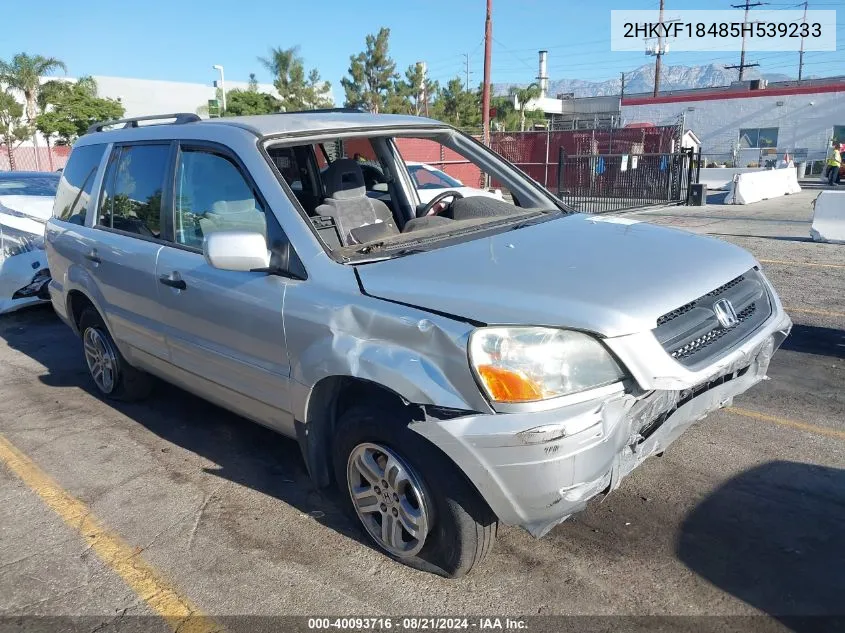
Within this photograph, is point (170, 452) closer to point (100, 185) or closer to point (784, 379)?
point (100, 185)

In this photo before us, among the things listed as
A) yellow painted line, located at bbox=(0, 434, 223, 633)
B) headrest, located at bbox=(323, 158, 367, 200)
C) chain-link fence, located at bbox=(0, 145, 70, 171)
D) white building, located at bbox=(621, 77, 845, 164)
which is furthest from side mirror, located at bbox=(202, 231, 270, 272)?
white building, located at bbox=(621, 77, 845, 164)

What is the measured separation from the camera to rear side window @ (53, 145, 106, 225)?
4.92 meters

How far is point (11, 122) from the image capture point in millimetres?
36094

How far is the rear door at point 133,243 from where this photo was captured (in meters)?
4.10

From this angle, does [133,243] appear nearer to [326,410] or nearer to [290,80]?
[326,410]

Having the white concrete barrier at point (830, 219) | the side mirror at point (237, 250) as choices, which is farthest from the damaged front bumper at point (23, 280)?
the white concrete barrier at point (830, 219)

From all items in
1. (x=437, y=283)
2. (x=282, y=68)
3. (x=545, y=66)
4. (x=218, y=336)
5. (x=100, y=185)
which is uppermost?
(x=545, y=66)

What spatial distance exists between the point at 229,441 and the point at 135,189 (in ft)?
5.62

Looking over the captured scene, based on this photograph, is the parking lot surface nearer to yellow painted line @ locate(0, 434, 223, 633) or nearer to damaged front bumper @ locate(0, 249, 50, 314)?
yellow painted line @ locate(0, 434, 223, 633)

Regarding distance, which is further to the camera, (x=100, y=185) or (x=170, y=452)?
(x=100, y=185)

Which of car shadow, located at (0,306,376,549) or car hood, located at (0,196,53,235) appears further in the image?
car hood, located at (0,196,53,235)

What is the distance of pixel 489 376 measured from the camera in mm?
2504

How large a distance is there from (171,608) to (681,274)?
2.57 meters

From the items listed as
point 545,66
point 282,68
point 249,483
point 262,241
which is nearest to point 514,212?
point 262,241
